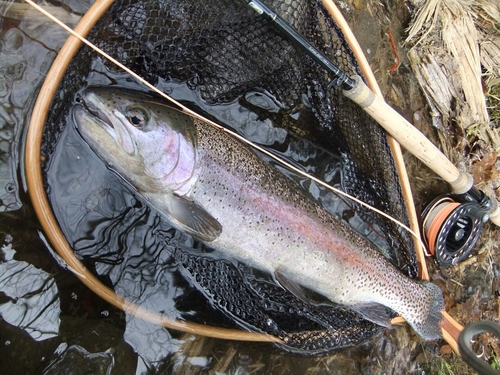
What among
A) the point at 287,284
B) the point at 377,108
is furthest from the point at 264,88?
the point at 287,284

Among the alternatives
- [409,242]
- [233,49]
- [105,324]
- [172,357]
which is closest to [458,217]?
[409,242]

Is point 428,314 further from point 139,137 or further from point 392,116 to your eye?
point 139,137

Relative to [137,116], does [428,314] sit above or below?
below

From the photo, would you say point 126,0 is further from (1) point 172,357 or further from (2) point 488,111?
(2) point 488,111

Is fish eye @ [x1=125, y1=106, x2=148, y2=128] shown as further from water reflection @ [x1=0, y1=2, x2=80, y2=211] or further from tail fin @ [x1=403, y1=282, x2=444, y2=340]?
tail fin @ [x1=403, y1=282, x2=444, y2=340]

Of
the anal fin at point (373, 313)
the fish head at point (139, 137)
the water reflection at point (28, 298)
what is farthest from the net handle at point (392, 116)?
the water reflection at point (28, 298)

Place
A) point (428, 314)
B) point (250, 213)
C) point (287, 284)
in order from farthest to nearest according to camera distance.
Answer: point (428, 314), point (287, 284), point (250, 213)

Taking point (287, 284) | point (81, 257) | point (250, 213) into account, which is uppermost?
point (250, 213)

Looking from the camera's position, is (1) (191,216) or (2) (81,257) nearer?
(1) (191,216)

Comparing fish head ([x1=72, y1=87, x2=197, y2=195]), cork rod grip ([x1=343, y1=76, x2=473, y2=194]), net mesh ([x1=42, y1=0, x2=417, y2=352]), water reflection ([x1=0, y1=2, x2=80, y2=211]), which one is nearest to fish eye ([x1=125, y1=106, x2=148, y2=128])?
fish head ([x1=72, y1=87, x2=197, y2=195])
